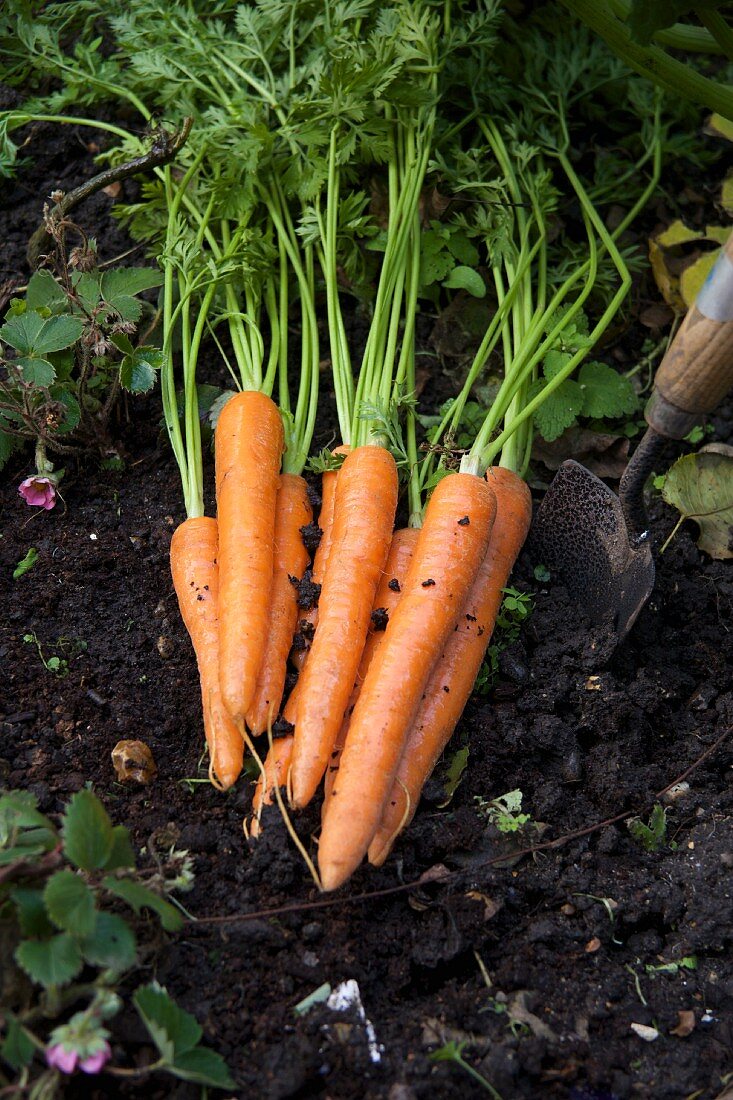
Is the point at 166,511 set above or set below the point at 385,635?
below

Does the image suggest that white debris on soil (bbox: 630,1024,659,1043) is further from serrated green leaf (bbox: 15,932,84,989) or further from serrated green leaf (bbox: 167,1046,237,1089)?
serrated green leaf (bbox: 15,932,84,989)

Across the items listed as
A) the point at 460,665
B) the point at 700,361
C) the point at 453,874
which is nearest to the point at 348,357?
the point at 460,665

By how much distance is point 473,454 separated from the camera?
230cm

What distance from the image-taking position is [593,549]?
2268 mm

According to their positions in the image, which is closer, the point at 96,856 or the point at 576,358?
the point at 96,856

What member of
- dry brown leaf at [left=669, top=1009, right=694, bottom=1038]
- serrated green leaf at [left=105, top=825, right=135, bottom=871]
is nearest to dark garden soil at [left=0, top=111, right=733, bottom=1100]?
dry brown leaf at [left=669, top=1009, right=694, bottom=1038]

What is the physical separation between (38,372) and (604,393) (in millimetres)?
1487

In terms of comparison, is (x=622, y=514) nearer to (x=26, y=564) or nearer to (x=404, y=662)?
(x=404, y=662)

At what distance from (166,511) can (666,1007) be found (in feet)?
5.30

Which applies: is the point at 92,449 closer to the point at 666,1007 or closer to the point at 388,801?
the point at 388,801

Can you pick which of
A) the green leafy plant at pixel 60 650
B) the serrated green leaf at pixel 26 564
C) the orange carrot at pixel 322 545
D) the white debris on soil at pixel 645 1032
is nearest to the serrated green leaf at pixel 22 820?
the green leafy plant at pixel 60 650

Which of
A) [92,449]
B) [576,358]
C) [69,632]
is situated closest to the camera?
[69,632]

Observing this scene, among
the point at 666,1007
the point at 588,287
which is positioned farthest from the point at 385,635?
the point at 588,287

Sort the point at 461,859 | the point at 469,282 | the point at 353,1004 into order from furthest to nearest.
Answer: the point at 469,282 → the point at 461,859 → the point at 353,1004
